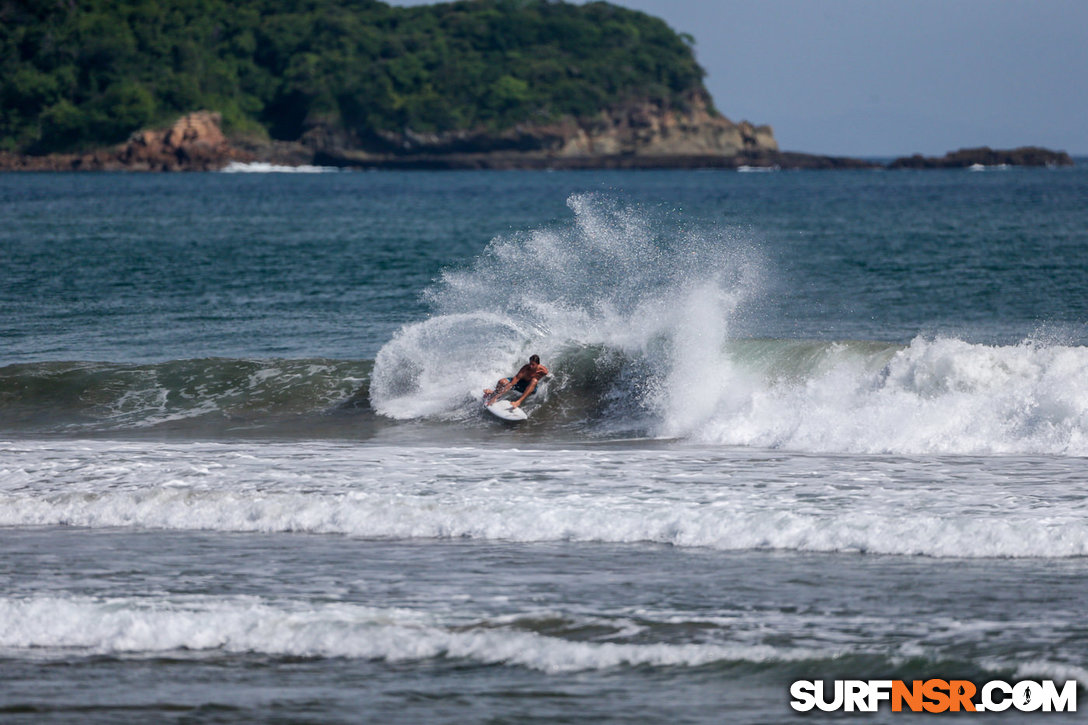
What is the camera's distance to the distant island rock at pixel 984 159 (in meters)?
184

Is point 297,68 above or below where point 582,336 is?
above

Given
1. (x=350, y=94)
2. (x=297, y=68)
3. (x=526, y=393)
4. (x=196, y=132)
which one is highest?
(x=297, y=68)

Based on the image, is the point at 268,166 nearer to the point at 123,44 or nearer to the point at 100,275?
the point at 123,44

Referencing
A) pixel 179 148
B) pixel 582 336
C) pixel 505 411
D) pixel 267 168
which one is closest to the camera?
pixel 505 411

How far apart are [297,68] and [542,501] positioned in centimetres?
17239

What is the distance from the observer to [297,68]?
17375 centimetres

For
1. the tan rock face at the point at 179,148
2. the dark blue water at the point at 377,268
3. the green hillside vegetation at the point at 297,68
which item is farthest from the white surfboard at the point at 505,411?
the green hillside vegetation at the point at 297,68

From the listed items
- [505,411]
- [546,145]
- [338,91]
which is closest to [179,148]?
[338,91]

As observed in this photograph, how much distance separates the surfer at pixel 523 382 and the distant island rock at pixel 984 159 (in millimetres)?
176737

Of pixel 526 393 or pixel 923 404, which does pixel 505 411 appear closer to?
pixel 526 393

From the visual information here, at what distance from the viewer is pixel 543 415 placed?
1691cm

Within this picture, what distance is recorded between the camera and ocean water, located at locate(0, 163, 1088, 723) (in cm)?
714

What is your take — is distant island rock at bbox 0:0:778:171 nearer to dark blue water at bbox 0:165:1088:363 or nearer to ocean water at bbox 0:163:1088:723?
dark blue water at bbox 0:165:1088:363

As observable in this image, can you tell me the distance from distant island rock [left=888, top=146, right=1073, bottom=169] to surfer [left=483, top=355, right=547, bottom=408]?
176737 millimetres
